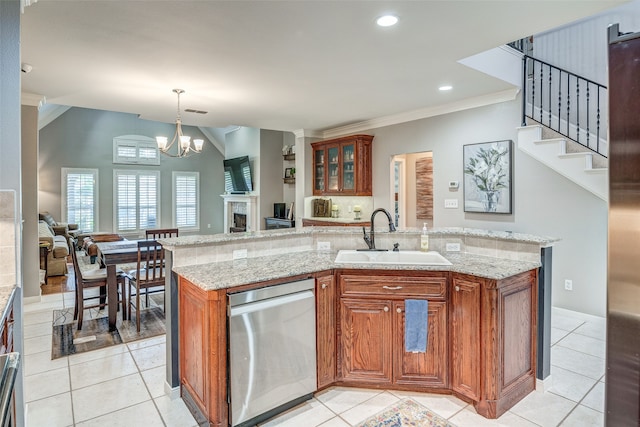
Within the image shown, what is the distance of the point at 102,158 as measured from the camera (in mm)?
9453

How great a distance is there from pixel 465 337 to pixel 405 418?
2.08 feet

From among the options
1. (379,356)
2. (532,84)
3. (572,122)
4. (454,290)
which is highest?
(532,84)

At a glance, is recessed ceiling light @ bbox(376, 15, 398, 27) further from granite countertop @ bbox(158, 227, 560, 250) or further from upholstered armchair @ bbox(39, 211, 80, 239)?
upholstered armchair @ bbox(39, 211, 80, 239)

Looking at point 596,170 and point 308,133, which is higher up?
point 308,133

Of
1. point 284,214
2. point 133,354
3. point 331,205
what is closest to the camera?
point 133,354

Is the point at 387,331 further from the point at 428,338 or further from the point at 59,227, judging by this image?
the point at 59,227

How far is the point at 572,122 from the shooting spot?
436 cm

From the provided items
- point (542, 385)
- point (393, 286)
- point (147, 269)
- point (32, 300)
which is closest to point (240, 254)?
point (393, 286)

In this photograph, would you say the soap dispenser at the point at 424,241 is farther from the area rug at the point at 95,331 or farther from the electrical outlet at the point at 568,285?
the area rug at the point at 95,331

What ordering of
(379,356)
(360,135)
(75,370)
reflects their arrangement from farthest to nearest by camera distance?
1. (360,135)
2. (75,370)
3. (379,356)

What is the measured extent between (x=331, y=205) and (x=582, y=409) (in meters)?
4.99

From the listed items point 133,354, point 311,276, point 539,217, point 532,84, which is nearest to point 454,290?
point 311,276

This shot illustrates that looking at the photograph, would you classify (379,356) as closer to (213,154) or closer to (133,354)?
(133,354)

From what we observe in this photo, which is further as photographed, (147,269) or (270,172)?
(270,172)
